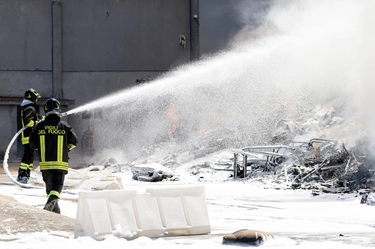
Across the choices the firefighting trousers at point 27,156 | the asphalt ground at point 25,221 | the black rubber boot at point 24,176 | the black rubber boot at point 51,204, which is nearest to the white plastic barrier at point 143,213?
the asphalt ground at point 25,221

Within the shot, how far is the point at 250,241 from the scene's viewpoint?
806 centimetres

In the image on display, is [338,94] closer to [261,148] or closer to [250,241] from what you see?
[261,148]

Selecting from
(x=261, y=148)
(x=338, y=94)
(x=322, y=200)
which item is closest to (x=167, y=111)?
(x=338, y=94)

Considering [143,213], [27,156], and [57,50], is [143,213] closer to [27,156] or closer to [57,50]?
[27,156]

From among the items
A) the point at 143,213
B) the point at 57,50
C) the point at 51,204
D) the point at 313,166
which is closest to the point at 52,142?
the point at 51,204

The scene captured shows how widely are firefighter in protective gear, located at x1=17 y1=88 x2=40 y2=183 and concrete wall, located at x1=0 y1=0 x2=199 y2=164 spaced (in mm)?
17852

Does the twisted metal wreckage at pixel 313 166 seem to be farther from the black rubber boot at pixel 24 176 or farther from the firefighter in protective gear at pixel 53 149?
the firefighter in protective gear at pixel 53 149

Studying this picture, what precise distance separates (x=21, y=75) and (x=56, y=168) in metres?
23.3

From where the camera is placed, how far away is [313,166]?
1662 cm

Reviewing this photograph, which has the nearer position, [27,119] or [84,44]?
[27,119]

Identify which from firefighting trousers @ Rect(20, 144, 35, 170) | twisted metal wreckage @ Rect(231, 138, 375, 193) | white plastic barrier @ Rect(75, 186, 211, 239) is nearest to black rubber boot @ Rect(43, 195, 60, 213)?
white plastic barrier @ Rect(75, 186, 211, 239)

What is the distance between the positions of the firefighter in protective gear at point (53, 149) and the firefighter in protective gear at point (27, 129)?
3764mm

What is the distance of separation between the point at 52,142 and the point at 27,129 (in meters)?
4.14

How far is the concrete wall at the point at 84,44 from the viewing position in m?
32.6
